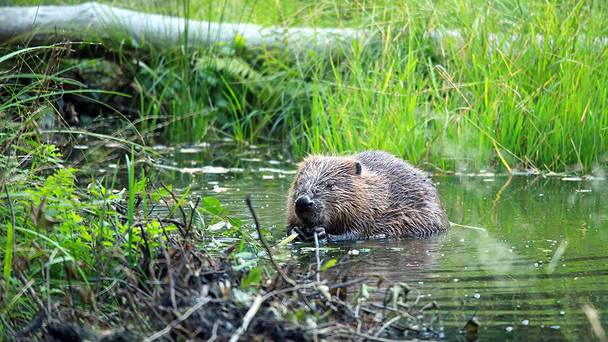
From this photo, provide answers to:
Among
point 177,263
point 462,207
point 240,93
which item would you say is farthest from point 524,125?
point 177,263

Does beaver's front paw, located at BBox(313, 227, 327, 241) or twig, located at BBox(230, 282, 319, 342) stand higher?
twig, located at BBox(230, 282, 319, 342)

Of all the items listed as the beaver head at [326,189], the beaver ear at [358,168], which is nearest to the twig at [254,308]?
the beaver head at [326,189]

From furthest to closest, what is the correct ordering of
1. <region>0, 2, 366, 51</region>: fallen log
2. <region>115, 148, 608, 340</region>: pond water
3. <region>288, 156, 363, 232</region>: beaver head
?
1. <region>0, 2, 366, 51</region>: fallen log
2. <region>288, 156, 363, 232</region>: beaver head
3. <region>115, 148, 608, 340</region>: pond water

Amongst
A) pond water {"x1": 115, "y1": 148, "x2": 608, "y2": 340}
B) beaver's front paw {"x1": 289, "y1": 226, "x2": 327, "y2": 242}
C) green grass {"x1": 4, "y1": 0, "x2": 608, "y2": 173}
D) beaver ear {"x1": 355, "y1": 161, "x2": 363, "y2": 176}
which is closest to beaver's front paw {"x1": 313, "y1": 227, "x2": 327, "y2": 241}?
beaver's front paw {"x1": 289, "y1": 226, "x2": 327, "y2": 242}

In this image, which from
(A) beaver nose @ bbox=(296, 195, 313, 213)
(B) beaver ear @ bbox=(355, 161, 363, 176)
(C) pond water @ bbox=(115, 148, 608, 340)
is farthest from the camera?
(B) beaver ear @ bbox=(355, 161, 363, 176)

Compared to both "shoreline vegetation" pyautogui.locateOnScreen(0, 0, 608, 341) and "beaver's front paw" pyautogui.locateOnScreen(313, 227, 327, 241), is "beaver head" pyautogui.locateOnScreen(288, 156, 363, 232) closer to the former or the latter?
"beaver's front paw" pyautogui.locateOnScreen(313, 227, 327, 241)

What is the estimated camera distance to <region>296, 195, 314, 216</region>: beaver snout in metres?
6.00

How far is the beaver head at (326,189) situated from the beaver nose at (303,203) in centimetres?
2

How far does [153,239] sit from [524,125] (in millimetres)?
4789

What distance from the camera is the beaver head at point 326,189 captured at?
6160mm

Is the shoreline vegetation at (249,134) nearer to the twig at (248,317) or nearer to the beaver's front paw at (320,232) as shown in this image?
the twig at (248,317)

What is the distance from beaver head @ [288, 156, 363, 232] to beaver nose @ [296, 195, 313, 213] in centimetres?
2

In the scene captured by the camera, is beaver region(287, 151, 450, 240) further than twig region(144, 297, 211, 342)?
Yes

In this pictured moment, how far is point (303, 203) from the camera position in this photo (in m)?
6.00
